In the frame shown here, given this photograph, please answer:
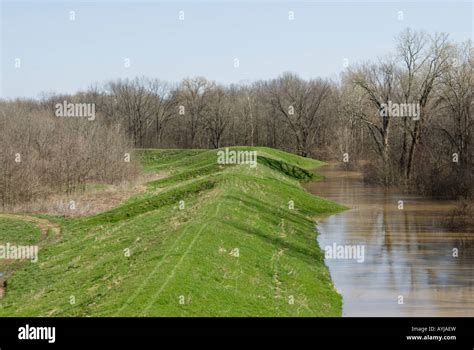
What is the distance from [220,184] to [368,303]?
63.2 feet

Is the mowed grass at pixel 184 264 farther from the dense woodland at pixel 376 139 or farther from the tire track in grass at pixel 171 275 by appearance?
the dense woodland at pixel 376 139

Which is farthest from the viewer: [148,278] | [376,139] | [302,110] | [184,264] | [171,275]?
[302,110]

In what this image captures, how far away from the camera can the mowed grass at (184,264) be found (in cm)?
1630

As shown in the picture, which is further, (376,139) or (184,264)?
(376,139)

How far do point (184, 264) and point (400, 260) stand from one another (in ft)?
37.9

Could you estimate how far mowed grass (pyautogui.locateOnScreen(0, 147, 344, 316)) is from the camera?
16297 mm

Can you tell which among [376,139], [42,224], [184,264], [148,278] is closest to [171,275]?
[148,278]

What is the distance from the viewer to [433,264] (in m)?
25.5

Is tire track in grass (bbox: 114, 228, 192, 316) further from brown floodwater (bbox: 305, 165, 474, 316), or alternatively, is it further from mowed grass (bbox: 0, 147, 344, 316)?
brown floodwater (bbox: 305, 165, 474, 316)

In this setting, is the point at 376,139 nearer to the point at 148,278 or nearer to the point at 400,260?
the point at 400,260

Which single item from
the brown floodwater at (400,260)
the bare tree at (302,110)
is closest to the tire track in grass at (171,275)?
the brown floodwater at (400,260)

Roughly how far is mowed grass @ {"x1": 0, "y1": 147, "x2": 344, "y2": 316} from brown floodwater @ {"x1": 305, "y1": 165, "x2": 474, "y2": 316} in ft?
3.21

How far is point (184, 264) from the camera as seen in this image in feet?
59.8
